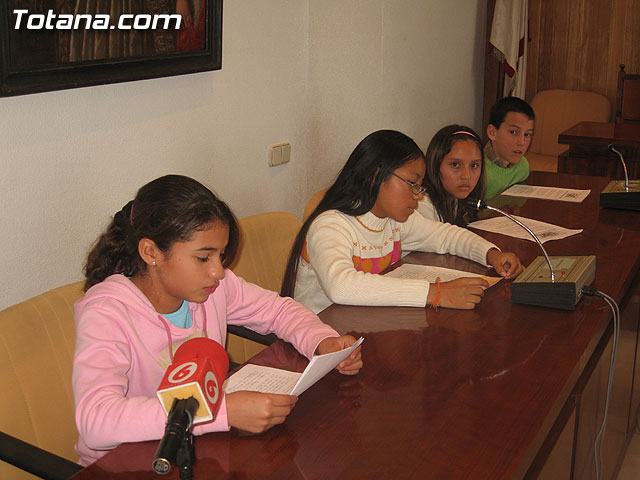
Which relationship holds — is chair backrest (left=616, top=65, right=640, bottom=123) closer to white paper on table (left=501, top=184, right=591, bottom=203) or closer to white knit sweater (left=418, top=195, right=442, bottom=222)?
white paper on table (left=501, top=184, right=591, bottom=203)

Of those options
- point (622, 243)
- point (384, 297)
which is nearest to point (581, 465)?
point (384, 297)

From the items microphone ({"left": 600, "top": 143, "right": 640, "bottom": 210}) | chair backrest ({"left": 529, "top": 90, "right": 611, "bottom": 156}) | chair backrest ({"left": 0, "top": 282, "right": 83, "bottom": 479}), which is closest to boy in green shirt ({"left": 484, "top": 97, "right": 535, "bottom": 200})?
microphone ({"left": 600, "top": 143, "right": 640, "bottom": 210})

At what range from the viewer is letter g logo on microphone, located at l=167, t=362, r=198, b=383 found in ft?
3.59

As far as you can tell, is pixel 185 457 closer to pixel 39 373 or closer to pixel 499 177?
pixel 39 373

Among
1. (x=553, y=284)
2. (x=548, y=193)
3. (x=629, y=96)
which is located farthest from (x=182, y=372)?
(x=629, y=96)

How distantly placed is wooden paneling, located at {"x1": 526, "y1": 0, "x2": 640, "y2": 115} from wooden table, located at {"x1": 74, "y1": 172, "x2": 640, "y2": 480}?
11.8 feet

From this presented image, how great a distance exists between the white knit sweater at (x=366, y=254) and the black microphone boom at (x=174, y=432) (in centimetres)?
97

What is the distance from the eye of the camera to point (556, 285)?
6.47ft

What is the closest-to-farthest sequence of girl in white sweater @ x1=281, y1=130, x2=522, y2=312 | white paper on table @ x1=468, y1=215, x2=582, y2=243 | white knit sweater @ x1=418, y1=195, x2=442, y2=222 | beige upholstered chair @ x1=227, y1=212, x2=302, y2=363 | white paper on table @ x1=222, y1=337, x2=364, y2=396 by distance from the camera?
white paper on table @ x1=222, y1=337, x2=364, y2=396, girl in white sweater @ x1=281, y1=130, x2=522, y2=312, beige upholstered chair @ x1=227, y1=212, x2=302, y2=363, white paper on table @ x1=468, y1=215, x2=582, y2=243, white knit sweater @ x1=418, y1=195, x2=442, y2=222

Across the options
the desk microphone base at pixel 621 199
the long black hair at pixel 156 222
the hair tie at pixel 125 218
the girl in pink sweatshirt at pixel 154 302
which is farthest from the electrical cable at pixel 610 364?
the hair tie at pixel 125 218

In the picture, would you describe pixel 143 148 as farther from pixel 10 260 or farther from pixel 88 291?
pixel 88 291

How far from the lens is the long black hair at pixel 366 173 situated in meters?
2.23

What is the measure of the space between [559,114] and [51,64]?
4.42 m

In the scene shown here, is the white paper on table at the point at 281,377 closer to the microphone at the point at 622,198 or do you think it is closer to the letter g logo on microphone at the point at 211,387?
the letter g logo on microphone at the point at 211,387
